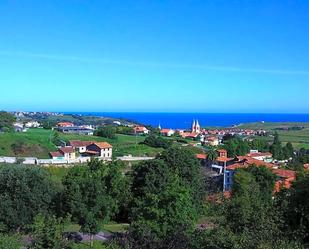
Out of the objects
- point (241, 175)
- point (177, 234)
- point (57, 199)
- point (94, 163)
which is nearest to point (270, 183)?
point (241, 175)

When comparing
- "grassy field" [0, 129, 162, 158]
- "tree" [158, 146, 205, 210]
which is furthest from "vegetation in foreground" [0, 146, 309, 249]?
"grassy field" [0, 129, 162, 158]

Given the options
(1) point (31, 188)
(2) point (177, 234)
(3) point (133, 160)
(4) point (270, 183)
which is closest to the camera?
(2) point (177, 234)

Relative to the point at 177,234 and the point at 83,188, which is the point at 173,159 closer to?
the point at 83,188

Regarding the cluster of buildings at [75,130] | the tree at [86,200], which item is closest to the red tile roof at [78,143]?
the cluster of buildings at [75,130]

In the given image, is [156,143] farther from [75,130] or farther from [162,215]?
[162,215]

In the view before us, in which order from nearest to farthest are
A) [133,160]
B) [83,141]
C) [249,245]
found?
[249,245] < [133,160] < [83,141]

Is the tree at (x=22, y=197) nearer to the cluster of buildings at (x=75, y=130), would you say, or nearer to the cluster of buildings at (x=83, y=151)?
the cluster of buildings at (x=83, y=151)
